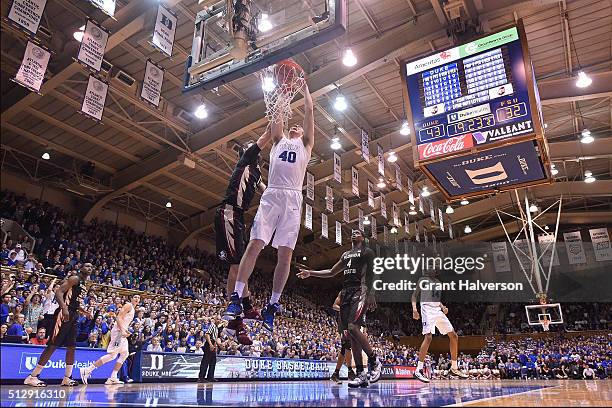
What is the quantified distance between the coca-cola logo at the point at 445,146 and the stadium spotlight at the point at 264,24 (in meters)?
4.46

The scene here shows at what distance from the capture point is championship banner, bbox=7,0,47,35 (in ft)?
30.0

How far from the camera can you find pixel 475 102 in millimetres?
8922

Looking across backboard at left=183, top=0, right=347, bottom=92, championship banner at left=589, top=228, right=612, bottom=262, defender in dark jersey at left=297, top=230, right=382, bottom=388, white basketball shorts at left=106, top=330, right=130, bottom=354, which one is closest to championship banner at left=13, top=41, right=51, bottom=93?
backboard at left=183, top=0, right=347, bottom=92

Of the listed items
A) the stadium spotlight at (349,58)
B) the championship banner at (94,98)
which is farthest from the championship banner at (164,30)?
the stadium spotlight at (349,58)

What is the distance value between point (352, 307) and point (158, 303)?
1133 cm

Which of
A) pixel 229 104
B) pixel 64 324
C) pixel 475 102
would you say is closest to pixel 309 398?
pixel 64 324

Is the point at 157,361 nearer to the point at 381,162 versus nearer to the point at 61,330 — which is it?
the point at 61,330

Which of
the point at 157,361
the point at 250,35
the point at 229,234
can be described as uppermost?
the point at 250,35

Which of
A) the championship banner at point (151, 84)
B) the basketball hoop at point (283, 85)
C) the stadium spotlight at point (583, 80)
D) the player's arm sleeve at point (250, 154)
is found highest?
the stadium spotlight at point (583, 80)

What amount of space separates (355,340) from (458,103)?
17.3ft

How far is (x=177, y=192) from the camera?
23.2 m

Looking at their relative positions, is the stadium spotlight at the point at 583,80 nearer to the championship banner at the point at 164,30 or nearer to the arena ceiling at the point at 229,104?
the arena ceiling at the point at 229,104

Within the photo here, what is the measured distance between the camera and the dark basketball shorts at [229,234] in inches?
195

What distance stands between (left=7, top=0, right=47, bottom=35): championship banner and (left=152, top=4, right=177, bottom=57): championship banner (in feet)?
7.65
